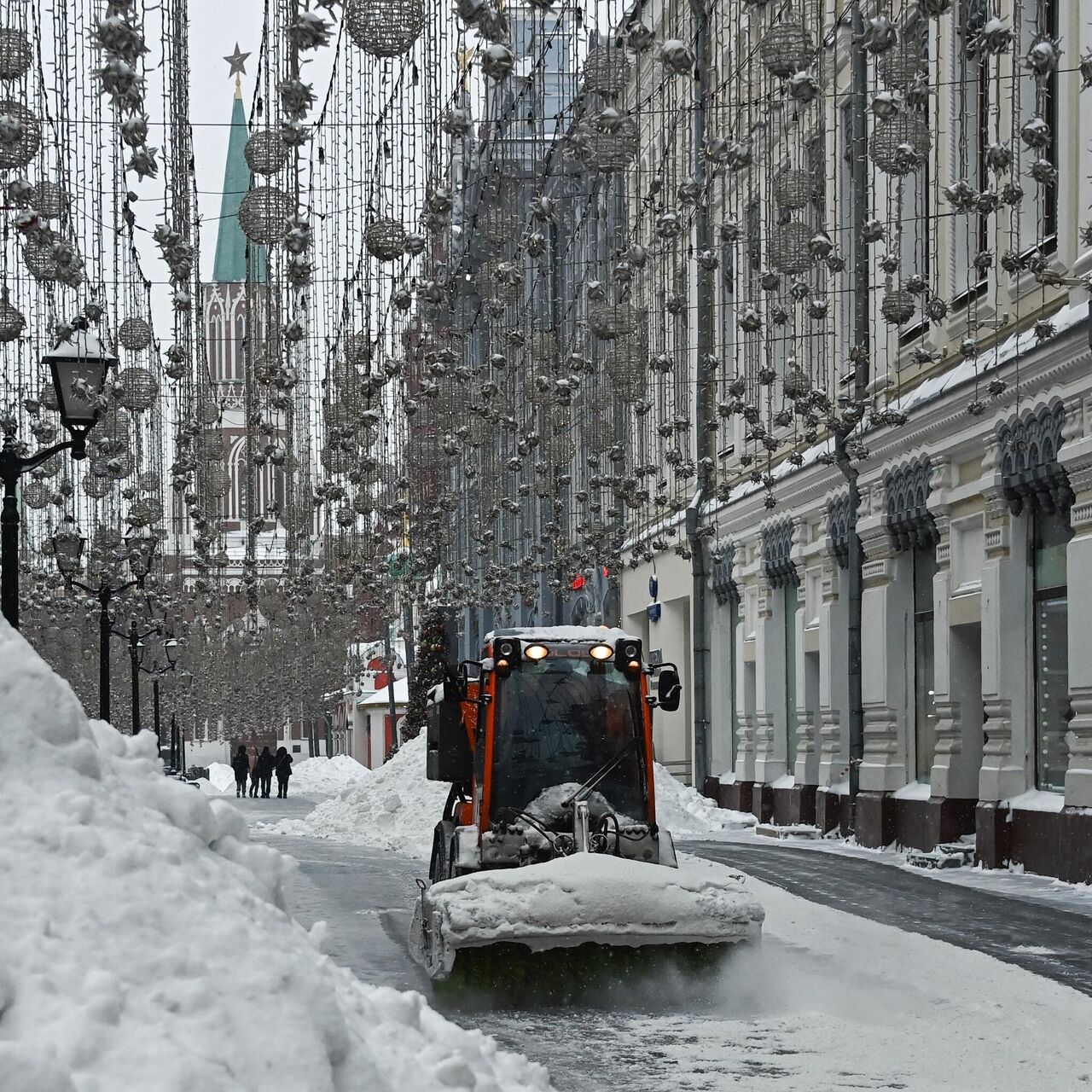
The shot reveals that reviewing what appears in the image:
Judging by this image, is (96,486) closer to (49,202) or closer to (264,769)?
(49,202)

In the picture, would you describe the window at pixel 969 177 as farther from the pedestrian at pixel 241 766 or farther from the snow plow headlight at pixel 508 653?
the pedestrian at pixel 241 766

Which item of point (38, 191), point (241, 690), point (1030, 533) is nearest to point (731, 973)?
point (38, 191)

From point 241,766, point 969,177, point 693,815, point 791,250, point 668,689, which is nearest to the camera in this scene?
point 668,689

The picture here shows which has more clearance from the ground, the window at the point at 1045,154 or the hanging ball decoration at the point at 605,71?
the window at the point at 1045,154

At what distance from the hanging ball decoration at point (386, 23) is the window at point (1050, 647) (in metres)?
13.4

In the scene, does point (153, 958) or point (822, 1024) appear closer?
point (153, 958)

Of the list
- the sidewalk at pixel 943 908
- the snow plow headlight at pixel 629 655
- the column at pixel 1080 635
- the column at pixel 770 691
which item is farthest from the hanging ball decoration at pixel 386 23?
the column at pixel 770 691

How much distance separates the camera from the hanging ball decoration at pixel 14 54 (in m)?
9.25

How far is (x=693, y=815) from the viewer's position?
32188 mm

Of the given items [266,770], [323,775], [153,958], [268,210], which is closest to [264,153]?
[268,210]

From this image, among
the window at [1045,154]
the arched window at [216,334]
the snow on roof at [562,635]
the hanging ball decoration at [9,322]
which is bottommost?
the snow on roof at [562,635]

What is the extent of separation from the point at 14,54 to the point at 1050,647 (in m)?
14.8

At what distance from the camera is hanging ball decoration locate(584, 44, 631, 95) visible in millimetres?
10633

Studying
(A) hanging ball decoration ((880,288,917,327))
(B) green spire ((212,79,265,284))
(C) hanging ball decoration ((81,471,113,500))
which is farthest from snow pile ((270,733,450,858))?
(B) green spire ((212,79,265,284))
